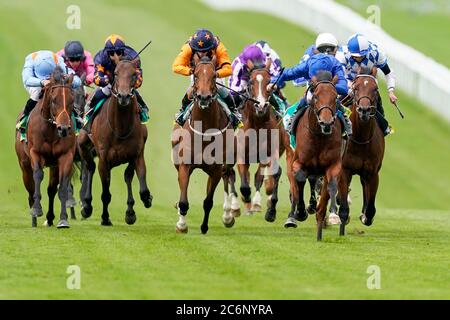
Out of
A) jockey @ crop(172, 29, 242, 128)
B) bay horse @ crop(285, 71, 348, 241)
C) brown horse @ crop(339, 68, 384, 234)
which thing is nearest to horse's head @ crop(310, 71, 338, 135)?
bay horse @ crop(285, 71, 348, 241)

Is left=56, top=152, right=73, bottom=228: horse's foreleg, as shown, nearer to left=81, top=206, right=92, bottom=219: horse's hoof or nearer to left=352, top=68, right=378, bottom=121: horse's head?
left=81, top=206, right=92, bottom=219: horse's hoof

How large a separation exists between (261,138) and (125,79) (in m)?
3.73

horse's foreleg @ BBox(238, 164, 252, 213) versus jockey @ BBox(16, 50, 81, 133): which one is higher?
jockey @ BBox(16, 50, 81, 133)

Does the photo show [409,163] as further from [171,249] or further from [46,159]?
[171,249]

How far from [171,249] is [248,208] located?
6.20 meters

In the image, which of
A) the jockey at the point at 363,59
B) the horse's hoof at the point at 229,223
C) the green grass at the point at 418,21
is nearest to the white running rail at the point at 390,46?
the green grass at the point at 418,21

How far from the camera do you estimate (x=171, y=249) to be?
16234 millimetres

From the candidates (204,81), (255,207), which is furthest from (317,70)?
(255,207)

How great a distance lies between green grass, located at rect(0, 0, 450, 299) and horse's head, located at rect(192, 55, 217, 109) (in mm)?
1667

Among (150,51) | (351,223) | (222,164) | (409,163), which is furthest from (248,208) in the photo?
(150,51)

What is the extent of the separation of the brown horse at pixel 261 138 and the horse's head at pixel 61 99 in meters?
3.14

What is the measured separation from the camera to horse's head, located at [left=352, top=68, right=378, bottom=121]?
17781mm

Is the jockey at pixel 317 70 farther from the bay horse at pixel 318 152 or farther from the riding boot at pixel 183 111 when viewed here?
the riding boot at pixel 183 111
